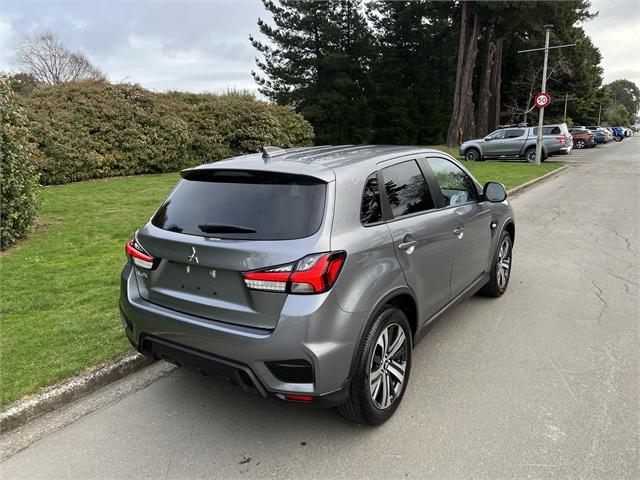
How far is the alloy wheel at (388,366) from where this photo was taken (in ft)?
9.50

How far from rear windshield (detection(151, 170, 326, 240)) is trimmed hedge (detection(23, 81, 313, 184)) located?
10202mm

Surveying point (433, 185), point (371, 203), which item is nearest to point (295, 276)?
point (371, 203)

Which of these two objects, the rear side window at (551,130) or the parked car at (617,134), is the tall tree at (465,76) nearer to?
the rear side window at (551,130)

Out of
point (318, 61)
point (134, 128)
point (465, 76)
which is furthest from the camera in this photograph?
point (318, 61)

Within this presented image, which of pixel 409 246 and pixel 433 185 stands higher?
pixel 433 185

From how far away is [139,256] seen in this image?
3074 millimetres

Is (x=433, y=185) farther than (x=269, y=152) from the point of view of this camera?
Yes

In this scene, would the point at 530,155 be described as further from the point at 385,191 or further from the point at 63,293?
the point at 63,293

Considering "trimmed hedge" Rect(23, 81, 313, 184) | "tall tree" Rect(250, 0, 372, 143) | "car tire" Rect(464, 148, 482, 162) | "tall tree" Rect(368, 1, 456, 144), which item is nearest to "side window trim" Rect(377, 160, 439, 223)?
"trimmed hedge" Rect(23, 81, 313, 184)

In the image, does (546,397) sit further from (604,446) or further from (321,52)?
(321,52)

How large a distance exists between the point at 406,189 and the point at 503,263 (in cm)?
239

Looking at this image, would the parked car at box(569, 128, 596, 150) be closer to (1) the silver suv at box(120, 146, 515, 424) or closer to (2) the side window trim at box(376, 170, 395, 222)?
(1) the silver suv at box(120, 146, 515, 424)

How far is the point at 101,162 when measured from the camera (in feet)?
42.9

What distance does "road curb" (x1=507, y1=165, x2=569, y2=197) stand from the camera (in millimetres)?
13362
